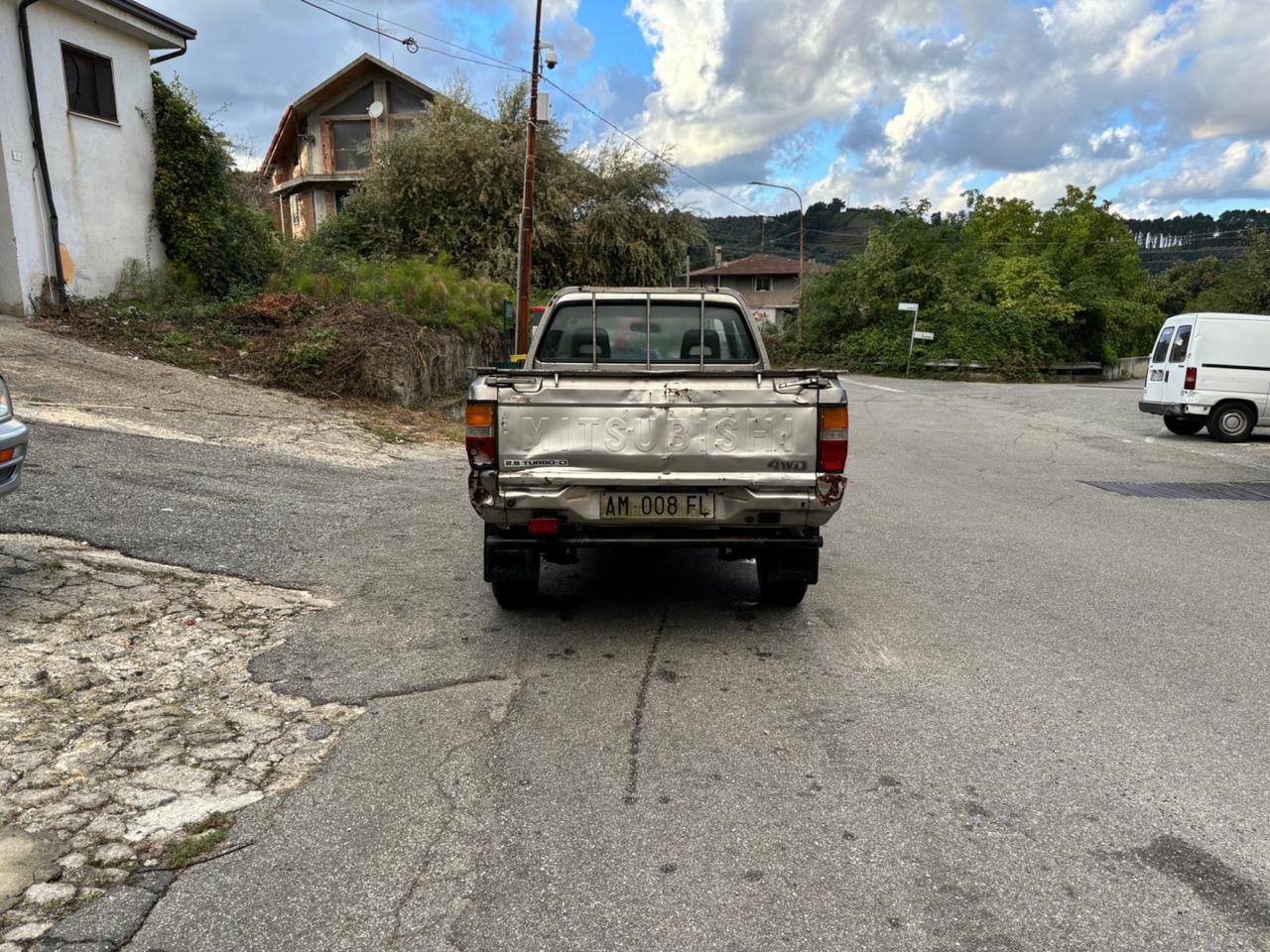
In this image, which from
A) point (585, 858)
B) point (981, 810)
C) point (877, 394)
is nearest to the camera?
point (585, 858)

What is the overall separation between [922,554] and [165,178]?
15.7m

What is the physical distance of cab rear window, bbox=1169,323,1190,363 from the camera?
50.2 feet

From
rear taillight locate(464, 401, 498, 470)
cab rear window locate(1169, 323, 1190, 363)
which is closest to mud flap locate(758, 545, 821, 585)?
rear taillight locate(464, 401, 498, 470)

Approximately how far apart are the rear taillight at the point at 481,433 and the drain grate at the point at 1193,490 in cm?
878

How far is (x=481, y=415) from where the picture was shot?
452 cm

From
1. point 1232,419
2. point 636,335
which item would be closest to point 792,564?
point 636,335

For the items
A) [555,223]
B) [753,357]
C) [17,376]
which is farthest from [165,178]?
[753,357]

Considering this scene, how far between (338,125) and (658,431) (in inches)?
1505

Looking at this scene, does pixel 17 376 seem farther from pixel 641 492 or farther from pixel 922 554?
pixel 922 554

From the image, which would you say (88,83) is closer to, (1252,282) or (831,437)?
(831,437)

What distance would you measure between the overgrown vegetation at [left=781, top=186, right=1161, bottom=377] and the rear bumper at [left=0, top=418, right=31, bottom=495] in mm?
35657

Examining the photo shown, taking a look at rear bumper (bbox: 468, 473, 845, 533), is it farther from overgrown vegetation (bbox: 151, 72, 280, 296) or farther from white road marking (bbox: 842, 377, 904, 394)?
white road marking (bbox: 842, 377, 904, 394)

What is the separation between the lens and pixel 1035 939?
8.07 feet

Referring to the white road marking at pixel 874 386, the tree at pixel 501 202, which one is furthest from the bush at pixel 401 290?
the white road marking at pixel 874 386
